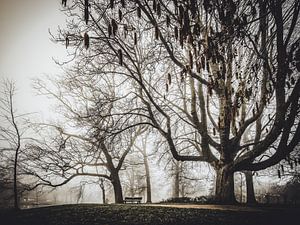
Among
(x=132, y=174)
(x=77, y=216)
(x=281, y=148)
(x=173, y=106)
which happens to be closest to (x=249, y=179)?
(x=173, y=106)

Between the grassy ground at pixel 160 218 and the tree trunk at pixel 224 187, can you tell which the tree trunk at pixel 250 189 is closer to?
the tree trunk at pixel 224 187

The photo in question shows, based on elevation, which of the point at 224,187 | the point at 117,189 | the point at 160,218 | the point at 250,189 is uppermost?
the point at 224,187

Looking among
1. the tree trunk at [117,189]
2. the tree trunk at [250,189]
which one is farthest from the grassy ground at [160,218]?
the tree trunk at [250,189]

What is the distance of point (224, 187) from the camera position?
10.5 meters

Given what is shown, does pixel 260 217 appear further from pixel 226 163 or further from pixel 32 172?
pixel 32 172

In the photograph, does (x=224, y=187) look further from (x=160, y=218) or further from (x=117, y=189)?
(x=117, y=189)

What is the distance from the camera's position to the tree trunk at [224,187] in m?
10.4

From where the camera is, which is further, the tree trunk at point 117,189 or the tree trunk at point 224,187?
the tree trunk at point 117,189

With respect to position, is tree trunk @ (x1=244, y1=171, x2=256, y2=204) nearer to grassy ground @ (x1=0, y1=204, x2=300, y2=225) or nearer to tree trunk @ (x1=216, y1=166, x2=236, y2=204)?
tree trunk @ (x1=216, y1=166, x2=236, y2=204)

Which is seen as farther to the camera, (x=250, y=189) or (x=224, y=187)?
(x=250, y=189)

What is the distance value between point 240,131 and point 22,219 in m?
7.74

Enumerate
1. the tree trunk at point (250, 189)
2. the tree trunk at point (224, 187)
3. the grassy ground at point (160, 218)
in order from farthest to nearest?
the tree trunk at point (250, 189)
the tree trunk at point (224, 187)
the grassy ground at point (160, 218)

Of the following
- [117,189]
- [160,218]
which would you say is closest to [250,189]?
[117,189]

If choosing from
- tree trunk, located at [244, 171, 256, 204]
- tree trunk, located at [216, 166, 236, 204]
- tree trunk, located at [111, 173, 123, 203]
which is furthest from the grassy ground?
tree trunk, located at [244, 171, 256, 204]
